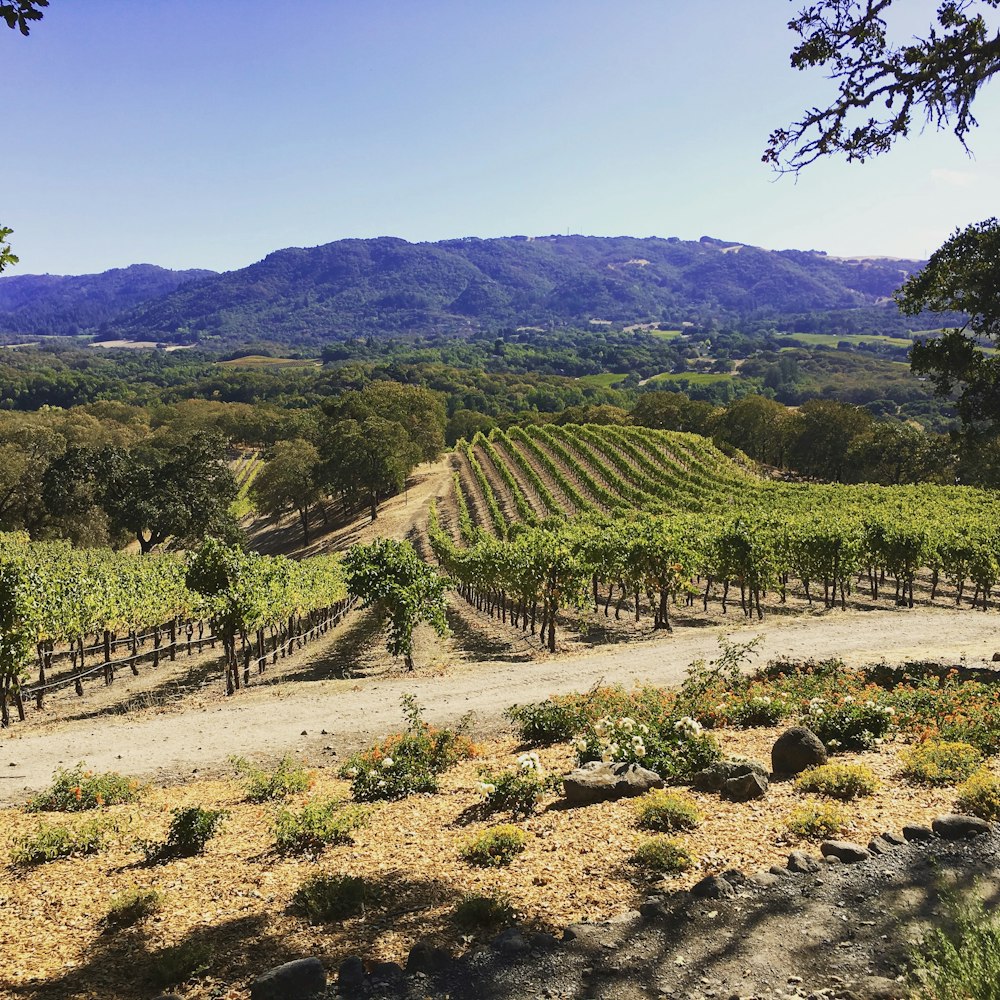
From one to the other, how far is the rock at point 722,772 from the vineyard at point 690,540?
54.6 ft

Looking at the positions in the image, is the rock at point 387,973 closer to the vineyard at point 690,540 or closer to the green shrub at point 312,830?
the green shrub at point 312,830

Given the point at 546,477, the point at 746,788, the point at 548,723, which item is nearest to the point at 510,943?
the point at 746,788

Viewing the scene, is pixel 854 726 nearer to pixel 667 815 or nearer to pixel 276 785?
pixel 667 815

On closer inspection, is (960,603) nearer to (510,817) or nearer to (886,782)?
(886,782)

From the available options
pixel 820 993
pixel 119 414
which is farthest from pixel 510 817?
pixel 119 414

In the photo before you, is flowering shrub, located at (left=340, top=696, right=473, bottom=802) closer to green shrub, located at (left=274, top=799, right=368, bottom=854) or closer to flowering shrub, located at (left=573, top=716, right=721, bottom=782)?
green shrub, located at (left=274, top=799, right=368, bottom=854)

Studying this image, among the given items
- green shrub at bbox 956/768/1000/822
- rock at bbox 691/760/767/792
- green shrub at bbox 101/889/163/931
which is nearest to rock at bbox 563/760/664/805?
rock at bbox 691/760/767/792

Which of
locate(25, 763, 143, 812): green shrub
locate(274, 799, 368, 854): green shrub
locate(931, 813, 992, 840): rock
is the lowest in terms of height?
locate(25, 763, 143, 812): green shrub

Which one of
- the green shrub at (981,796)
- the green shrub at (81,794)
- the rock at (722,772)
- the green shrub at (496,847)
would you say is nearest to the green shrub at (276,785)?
the green shrub at (81,794)

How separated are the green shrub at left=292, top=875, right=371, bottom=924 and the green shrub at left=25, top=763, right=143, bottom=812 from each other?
6.81 metres

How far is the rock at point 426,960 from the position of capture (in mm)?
7004

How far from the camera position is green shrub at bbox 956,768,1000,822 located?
920 cm

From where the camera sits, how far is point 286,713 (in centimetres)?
1962

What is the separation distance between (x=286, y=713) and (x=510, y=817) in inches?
411
